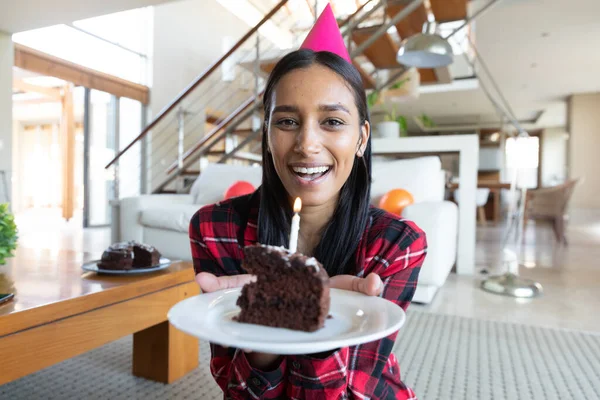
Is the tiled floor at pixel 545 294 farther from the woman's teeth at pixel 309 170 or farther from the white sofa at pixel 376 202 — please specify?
the woman's teeth at pixel 309 170

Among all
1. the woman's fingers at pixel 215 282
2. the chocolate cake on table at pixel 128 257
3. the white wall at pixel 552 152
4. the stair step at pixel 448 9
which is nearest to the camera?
the woman's fingers at pixel 215 282

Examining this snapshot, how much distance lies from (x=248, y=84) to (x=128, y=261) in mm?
7167

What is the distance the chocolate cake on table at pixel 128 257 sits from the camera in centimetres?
164

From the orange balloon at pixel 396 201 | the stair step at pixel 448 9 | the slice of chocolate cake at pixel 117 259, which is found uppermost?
the stair step at pixel 448 9

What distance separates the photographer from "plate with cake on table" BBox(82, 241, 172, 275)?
1627 millimetres

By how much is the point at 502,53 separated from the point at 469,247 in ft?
18.7

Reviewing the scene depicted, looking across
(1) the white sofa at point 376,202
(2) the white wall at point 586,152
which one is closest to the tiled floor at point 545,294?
Result: (1) the white sofa at point 376,202

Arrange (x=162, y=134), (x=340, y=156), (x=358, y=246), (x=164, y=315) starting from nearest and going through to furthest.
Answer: (x=340, y=156) < (x=358, y=246) < (x=164, y=315) < (x=162, y=134)

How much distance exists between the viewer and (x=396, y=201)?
2.84 meters

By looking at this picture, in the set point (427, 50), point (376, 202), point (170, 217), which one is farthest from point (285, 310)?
point (427, 50)

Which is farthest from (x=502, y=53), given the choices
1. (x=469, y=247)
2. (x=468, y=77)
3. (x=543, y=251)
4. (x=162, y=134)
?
(x=162, y=134)

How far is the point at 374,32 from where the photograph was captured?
13.0 ft

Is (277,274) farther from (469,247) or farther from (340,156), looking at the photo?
(469,247)

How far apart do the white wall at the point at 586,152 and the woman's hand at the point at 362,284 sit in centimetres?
1095
